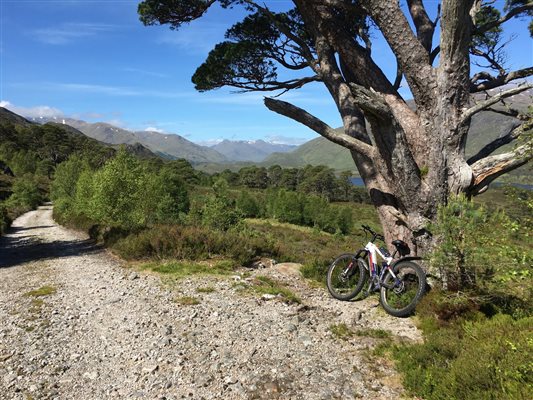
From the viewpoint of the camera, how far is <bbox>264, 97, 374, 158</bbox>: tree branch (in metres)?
8.34

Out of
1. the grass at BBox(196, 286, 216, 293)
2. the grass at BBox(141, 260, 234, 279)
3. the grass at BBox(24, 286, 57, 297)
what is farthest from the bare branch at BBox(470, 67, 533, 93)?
the grass at BBox(24, 286, 57, 297)

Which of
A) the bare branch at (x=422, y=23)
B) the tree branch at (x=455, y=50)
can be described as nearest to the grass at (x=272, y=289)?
the tree branch at (x=455, y=50)

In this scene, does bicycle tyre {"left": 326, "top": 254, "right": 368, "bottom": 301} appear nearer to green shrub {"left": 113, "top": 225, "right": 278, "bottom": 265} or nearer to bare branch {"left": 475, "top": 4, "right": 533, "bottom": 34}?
green shrub {"left": 113, "top": 225, "right": 278, "bottom": 265}

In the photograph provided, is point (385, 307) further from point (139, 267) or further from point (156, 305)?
point (139, 267)

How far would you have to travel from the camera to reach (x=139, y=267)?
1204cm

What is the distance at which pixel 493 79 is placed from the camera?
8.55 m

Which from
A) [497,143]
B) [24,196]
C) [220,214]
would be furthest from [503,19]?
[24,196]

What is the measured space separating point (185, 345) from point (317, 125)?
5752 millimetres

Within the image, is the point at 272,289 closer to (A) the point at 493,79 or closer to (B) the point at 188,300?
(B) the point at 188,300

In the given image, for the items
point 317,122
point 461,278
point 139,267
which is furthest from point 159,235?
point 461,278

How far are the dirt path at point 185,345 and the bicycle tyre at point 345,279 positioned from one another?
0.28 m

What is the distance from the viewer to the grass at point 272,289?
8.39 meters

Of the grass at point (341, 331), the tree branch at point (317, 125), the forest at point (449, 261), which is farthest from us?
the tree branch at point (317, 125)

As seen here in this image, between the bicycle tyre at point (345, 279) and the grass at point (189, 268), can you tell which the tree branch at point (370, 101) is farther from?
the grass at point (189, 268)
